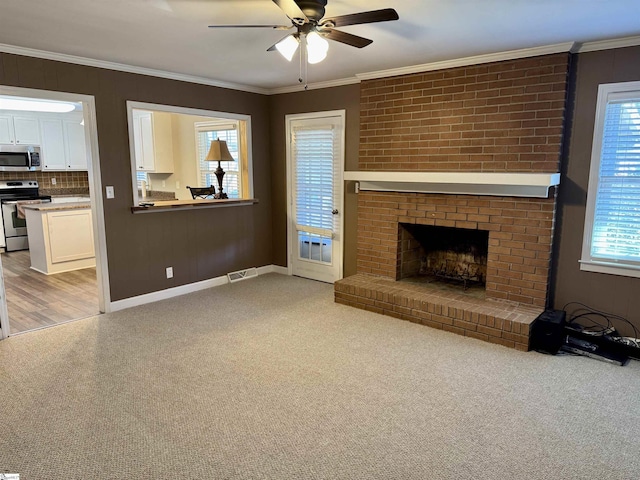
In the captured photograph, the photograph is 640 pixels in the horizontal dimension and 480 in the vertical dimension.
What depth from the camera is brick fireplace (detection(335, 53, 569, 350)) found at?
3541mm

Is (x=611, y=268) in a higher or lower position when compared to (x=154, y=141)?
lower

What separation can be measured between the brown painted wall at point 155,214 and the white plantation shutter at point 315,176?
0.54 metres

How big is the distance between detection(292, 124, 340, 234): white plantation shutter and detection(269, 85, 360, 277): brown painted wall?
225 millimetres

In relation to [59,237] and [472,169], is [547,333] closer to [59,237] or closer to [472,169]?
[472,169]

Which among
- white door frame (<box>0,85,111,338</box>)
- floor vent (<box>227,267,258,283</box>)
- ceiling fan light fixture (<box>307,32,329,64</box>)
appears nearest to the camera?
ceiling fan light fixture (<box>307,32,329,64</box>)

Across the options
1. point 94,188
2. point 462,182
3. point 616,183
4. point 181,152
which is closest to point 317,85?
point 462,182

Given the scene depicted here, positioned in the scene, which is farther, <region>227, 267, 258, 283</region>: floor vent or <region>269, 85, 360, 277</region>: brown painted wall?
<region>227, 267, 258, 283</region>: floor vent

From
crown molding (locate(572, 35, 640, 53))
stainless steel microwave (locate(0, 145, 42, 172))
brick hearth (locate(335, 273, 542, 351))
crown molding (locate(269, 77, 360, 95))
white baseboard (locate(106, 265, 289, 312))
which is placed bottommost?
white baseboard (locate(106, 265, 289, 312))

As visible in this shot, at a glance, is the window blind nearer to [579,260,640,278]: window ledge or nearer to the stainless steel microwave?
[579,260,640,278]: window ledge

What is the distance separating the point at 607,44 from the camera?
3.29m

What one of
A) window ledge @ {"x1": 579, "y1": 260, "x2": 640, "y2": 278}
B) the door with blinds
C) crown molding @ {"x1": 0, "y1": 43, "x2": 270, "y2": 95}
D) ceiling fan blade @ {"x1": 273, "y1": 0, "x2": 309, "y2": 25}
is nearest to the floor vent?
the door with blinds

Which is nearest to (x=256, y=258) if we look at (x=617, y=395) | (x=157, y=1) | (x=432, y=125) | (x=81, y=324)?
(x=81, y=324)

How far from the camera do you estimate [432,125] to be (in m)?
4.15

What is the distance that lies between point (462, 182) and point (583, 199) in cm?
99
